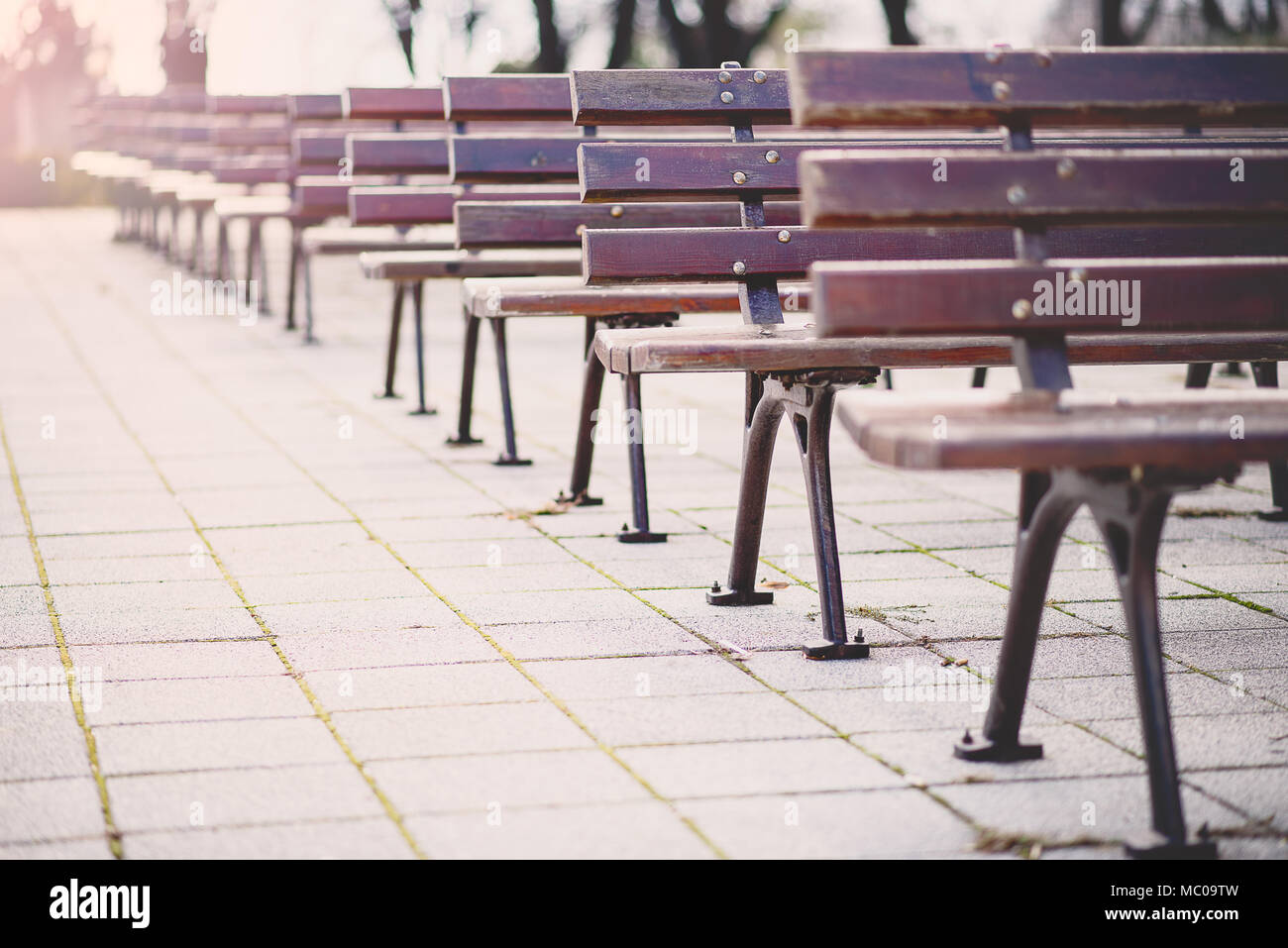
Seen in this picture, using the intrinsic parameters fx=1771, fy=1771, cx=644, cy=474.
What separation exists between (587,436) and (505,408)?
875mm

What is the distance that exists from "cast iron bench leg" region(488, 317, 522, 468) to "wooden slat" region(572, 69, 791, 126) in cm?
151

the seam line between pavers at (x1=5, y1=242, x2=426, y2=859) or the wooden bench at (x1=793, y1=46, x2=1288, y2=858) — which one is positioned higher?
the wooden bench at (x1=793, y1=46, x2=1288, y2=858)

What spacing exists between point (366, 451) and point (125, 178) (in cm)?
1151

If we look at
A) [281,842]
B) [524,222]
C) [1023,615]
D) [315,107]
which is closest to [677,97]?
[524,222]

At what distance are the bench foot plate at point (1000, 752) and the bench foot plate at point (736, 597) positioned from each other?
3.88 feet

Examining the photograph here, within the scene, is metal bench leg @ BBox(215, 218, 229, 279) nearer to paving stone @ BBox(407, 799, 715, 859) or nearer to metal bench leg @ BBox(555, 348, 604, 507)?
metal bench leg @ BBox(555, 348, 604, 507)

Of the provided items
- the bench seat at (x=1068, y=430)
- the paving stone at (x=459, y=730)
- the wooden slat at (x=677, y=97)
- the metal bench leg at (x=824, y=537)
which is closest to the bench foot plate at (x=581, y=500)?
the wooden slat at (x=677, y=97)

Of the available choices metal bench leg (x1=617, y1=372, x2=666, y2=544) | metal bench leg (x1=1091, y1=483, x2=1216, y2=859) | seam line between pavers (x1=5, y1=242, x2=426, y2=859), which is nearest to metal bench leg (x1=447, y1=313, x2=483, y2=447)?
seam line between pavers (x1=5, y1=242, x2=426, y2=859)

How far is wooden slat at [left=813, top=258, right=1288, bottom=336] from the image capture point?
288 cm

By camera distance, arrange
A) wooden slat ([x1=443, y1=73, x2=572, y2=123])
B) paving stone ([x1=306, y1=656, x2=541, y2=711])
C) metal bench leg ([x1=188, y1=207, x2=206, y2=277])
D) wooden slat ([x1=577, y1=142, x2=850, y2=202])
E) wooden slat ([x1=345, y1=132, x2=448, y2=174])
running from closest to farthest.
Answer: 1. paving stone ([x1=306, y1=656, x2=541, y2=711])
2. wooden slat ([x1=577, y1=142, x2=850, y2=202])
3. wooden slat ([x1=443, y1=73, x2=572, y2=123])
4. wooden slat ([x1=345, y1=132, x2=448, y2=174])
5. metal bench leg ([x1=188, y1=207, x2=206, y2=277])

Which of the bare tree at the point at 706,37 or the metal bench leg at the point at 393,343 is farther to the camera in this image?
the bare tree at the point at 706,37

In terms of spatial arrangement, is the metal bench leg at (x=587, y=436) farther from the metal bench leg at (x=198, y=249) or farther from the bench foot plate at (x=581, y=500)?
the metal bench leg at (x=198, y=249)

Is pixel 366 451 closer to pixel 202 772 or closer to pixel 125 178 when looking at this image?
pixel 202 772

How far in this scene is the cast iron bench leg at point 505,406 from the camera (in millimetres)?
6027
